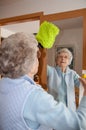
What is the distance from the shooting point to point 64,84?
1.46m

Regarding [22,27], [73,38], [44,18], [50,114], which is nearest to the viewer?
[50,114]

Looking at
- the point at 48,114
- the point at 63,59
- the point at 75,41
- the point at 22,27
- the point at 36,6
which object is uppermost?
the point at 36,6

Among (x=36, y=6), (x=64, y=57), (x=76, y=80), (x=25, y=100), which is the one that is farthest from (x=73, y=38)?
(x=25, y=100)

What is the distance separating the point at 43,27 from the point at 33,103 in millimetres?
731

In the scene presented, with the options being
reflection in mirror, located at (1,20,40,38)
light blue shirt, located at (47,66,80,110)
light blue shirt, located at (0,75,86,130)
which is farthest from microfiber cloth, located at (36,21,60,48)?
light blue shirt, located at (0,75,86,130)

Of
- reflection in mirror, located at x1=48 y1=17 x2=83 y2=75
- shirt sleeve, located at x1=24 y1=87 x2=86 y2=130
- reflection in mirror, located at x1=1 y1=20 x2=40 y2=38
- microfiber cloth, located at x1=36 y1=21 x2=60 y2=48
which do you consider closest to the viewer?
shirt sleeve, located at x1=24 y1=87 x2=86 y2=130

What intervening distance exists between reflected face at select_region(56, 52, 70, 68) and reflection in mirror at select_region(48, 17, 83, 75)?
5cm

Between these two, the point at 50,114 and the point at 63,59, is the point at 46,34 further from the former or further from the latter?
the point at 50,114

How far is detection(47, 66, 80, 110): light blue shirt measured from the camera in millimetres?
1413

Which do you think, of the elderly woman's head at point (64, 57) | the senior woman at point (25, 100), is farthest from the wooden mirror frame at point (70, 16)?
the senior woman at point (25, 100)

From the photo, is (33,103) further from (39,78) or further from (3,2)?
(3,2)

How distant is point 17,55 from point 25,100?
0.21m

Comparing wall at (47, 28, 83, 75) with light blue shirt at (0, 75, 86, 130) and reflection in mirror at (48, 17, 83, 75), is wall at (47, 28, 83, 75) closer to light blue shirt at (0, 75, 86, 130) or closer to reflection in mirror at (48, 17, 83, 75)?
reflection in mirror at (48, 17, 83, 75)

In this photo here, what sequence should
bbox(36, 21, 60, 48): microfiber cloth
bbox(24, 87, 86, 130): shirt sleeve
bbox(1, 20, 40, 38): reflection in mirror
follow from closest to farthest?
bbox(24, 87, 86, 130): shirt sleeve → bbox(36, 21, 60, 48): microfiber cloth → bbox(1, 20, 40, 38): reflection in mirror
